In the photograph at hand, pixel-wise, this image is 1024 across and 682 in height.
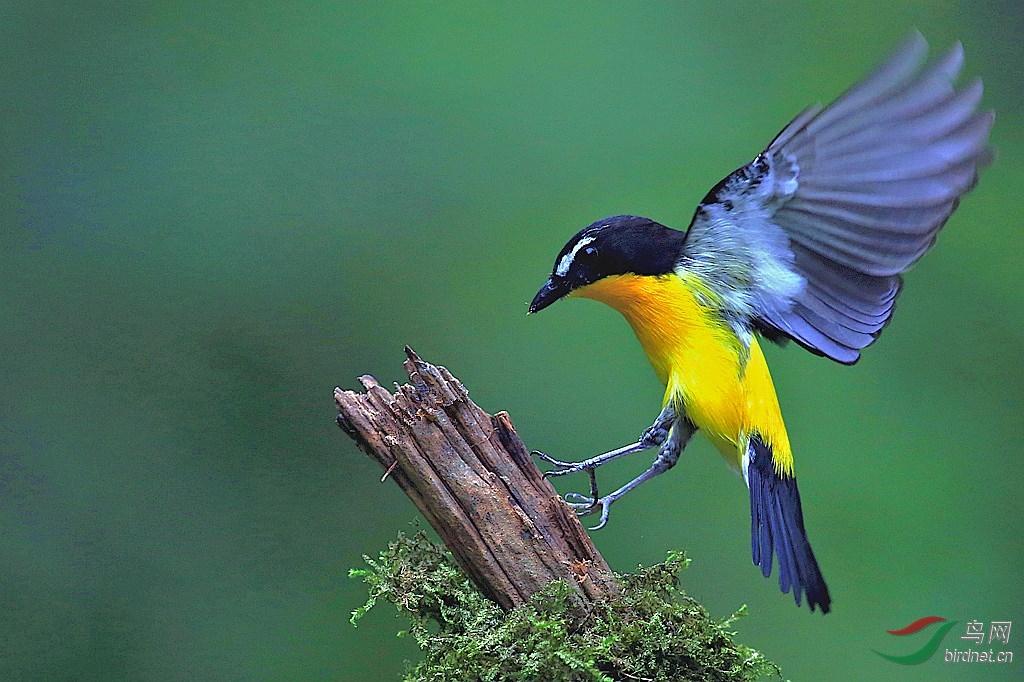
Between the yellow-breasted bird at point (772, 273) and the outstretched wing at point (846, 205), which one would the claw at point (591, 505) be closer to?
the yellow-breasted bird at point (772, 273)

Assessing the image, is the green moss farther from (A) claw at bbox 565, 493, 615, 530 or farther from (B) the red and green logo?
(B) the red and green logo

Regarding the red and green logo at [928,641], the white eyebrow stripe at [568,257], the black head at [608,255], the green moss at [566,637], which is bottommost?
the red and green logo at [928,641]

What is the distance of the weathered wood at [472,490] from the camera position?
1.82m

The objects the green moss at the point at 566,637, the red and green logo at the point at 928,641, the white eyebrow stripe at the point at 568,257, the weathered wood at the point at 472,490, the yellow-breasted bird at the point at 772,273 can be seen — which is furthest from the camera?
the red and green logo at the point at 928,641

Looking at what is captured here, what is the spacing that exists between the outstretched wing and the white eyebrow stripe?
0.22 meters

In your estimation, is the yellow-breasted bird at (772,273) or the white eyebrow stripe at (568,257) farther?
the white eyebrow stripe at (568,257)

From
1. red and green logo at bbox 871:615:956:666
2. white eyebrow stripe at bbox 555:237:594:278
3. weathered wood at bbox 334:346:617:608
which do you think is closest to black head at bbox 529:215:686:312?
white eyebrow stripe at bbox 555:237:594:278

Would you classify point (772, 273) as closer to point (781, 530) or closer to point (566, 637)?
point (781, 530)

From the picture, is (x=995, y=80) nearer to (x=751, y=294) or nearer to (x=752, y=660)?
(x=751, y=294)

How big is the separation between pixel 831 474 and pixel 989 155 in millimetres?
1574

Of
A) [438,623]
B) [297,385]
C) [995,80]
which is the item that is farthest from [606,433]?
[995,80]

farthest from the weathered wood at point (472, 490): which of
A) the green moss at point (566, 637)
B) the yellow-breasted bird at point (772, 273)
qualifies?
the yellow-breasted bird at point (772, 273)

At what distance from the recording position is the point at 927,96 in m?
1.88

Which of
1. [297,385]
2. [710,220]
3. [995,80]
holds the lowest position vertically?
[710,220]
